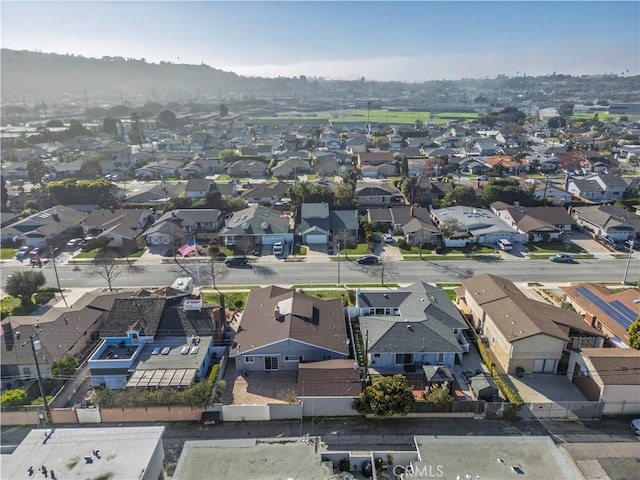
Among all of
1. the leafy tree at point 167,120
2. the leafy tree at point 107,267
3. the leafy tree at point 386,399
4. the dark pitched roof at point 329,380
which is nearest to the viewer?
the leafy tree at point 386,399

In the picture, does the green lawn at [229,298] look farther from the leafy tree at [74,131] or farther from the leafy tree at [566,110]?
the leafy tree at [566,110]

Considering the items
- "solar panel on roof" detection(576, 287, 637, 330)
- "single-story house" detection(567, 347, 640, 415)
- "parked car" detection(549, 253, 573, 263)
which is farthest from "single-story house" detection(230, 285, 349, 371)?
"parked car" detection(549, 253, 573, 263)

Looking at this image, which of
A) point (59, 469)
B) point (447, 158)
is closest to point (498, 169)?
point (447, 158)

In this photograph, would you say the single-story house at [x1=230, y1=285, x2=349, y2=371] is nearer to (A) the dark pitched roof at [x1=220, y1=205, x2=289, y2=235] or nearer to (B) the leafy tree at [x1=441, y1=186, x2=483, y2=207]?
(A) the dark pitched roof at [x1=220, y1=205, x2=289, y2=235]

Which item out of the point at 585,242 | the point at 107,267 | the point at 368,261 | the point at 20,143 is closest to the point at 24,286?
the point at 107,267

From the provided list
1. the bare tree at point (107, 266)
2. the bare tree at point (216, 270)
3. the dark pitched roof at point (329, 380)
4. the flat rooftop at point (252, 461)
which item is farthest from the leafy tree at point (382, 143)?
the flat rooftop at point (252, 461)

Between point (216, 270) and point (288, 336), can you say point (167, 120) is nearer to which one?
point (216, 270)

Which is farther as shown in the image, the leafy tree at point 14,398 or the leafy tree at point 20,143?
the leafy tree at point 20,143
